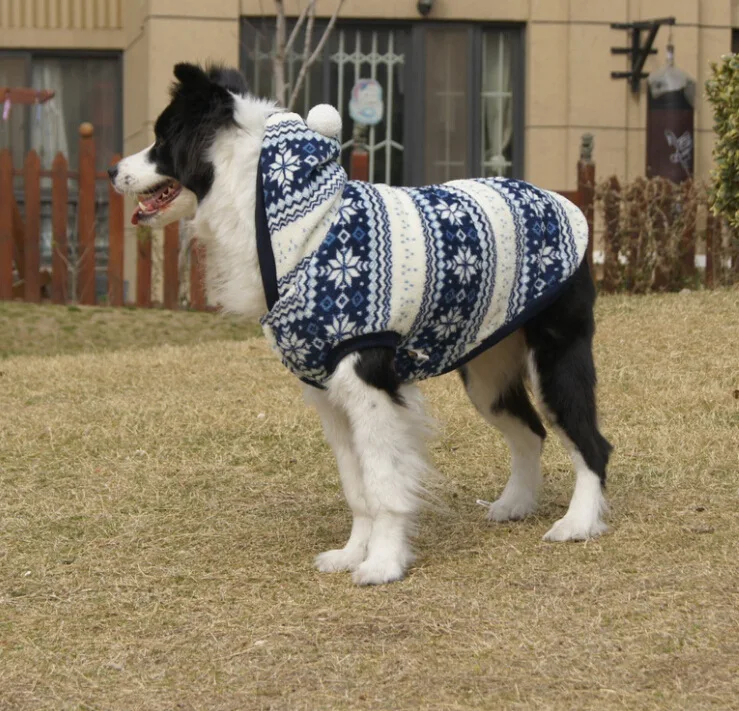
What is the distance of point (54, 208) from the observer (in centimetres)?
1239

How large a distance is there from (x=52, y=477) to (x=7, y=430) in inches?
41.0

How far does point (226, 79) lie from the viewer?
15.4 feet

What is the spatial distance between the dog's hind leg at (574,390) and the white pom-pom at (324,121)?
104 centimetres

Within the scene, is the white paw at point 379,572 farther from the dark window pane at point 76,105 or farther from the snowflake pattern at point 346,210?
the dark window pane at point 76,105

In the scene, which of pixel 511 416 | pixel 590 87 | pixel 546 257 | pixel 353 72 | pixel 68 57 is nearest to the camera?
pixel 546 257

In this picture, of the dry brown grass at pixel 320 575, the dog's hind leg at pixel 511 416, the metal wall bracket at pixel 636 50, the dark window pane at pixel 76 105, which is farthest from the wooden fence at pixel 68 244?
the dog's hind leg at pixel 511 416

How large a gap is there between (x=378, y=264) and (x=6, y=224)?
28.0 ft

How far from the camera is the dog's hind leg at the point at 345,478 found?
475cm

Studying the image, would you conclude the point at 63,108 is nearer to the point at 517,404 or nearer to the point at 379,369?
the point at 517,404

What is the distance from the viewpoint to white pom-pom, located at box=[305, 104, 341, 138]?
15.1 feet

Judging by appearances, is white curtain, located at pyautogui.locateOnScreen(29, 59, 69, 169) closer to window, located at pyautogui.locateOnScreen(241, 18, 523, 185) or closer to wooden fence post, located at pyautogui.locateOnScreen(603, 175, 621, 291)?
window, located at pyautogui.locateOnScreen(241, 18, 523, 185)

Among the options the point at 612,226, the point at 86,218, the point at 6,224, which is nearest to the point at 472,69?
the point at 612,226

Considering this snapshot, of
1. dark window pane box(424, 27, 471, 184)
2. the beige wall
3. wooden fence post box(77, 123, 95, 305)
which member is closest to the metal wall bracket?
the beige wall

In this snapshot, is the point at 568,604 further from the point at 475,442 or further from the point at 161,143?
the point at 475,442
